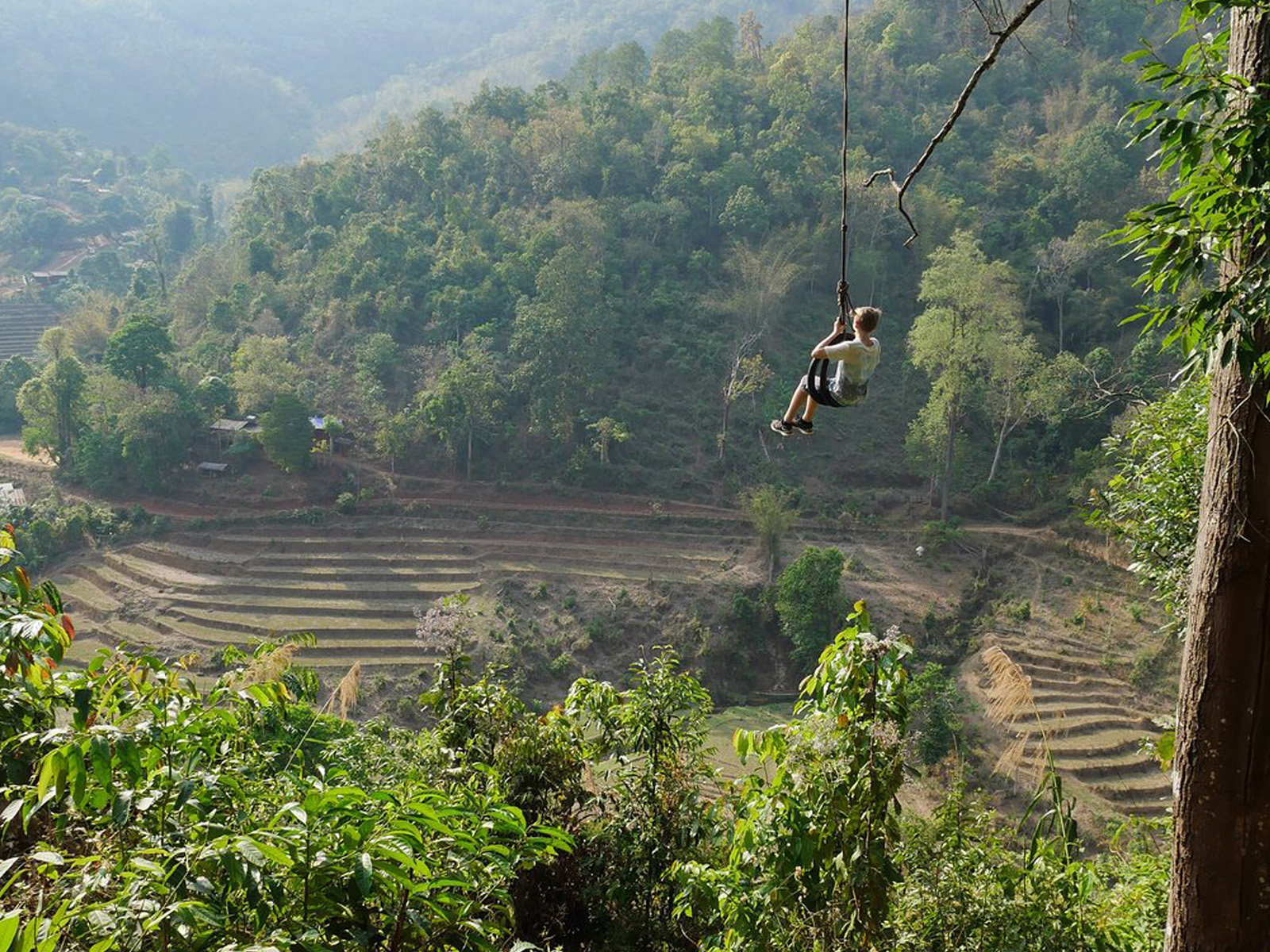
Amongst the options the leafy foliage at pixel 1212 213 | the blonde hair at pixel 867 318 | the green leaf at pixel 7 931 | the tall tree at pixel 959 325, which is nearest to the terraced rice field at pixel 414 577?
the tall tree at pixel 959 325

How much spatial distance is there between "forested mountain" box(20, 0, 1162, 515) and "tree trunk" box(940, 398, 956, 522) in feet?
0.63

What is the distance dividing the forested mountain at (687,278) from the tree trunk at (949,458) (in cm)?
19

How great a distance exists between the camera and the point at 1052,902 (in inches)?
103

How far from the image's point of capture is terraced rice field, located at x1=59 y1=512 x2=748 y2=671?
1666 centimetres

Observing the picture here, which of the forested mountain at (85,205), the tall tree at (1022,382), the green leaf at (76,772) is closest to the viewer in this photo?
the green leaf at (76,772)

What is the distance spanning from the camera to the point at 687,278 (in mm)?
24516

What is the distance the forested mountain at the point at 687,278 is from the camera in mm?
19906

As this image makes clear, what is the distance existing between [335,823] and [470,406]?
18.4 meters

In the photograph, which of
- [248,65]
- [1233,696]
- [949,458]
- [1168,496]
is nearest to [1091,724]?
[949,458]

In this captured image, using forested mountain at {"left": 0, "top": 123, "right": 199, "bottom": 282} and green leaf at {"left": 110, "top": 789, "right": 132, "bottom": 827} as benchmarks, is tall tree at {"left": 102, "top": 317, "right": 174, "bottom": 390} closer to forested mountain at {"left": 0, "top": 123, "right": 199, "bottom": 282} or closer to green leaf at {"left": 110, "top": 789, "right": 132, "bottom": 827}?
forested mountain at {"left": 0, "top": 123, "right": 199, "bottom": 282}

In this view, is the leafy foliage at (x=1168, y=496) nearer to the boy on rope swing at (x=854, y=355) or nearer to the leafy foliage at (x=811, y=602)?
the boy on rope swing at (x=854, y=355)

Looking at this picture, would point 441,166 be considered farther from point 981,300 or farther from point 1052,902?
point 1052,902

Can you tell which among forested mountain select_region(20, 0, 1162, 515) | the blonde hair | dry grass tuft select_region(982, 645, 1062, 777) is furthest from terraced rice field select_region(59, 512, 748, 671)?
the blonde hair

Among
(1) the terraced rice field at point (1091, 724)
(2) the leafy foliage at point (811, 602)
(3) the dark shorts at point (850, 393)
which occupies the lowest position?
(1) the terraced rice field at point (1091, 724)
